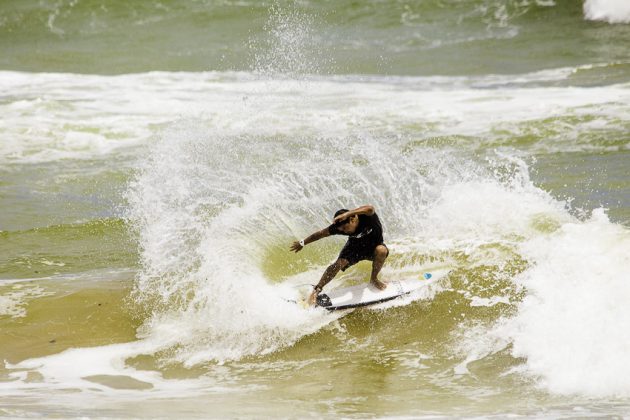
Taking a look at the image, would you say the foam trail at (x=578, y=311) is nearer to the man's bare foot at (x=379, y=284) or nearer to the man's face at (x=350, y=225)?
the man's bare foot at (x=379, y=284)

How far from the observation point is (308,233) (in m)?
9.85

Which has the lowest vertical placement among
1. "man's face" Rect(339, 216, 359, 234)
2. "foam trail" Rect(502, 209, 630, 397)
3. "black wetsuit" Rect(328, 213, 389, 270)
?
"foam trail" Rect(502, 209, 630, 397)

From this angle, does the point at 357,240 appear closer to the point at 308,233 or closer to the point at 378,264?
the point at 378,264

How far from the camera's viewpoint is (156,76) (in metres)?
21.9

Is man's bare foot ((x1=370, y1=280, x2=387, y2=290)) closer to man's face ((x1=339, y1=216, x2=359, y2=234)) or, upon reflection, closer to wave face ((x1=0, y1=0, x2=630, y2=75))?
man's face ((x1=339, y1=216, x2=359, y2=234))

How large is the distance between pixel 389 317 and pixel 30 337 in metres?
3.25

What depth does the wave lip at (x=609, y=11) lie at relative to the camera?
80.8ft

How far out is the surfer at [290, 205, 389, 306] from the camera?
25.2ft

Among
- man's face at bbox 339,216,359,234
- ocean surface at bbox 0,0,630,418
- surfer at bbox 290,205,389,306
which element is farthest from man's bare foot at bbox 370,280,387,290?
man's face at bbox 339,216,359,234

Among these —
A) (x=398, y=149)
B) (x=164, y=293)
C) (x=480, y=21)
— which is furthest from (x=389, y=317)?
(x=480, y=21)

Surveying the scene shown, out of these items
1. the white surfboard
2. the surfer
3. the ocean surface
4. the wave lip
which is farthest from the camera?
the wave lip

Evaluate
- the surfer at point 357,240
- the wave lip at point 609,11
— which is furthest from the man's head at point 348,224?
the wave lip at point 609,11

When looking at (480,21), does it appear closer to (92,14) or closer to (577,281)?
(92,14)

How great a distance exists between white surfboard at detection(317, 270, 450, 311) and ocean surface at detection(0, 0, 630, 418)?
95 millimetres
